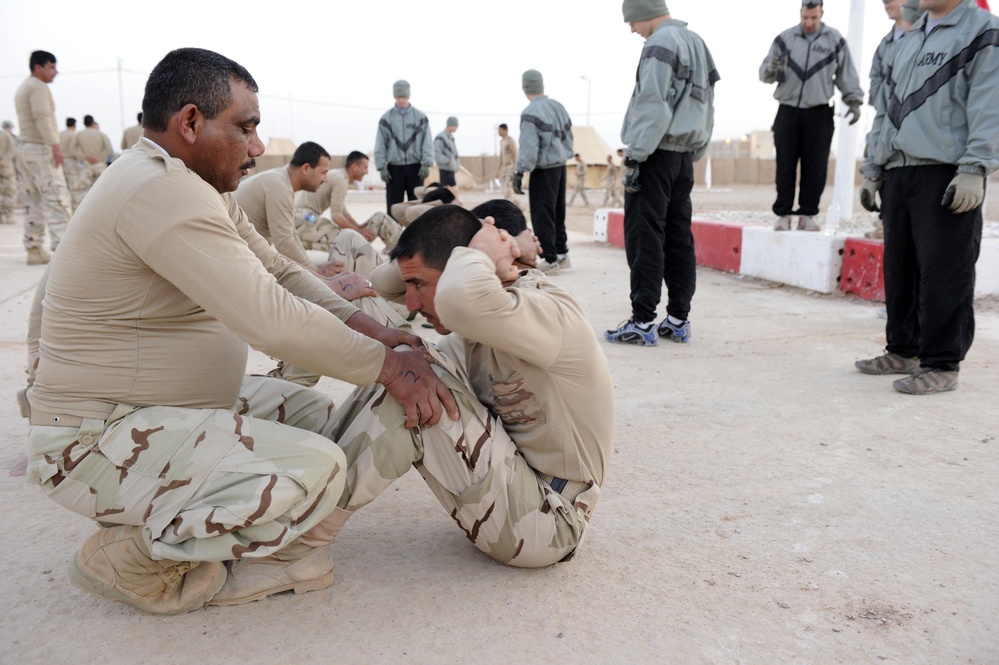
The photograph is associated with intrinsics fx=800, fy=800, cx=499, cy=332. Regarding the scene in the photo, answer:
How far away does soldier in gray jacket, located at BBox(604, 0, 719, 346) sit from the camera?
15.6 ft

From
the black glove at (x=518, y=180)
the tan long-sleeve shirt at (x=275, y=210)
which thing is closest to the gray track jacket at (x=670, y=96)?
the tan long-sleeve shirt at (x=275, y=210)

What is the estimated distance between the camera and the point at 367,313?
138 inches

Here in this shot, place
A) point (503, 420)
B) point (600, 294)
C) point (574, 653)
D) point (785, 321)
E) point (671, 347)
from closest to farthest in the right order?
point (574, 653), point (503, 420), point (671, 347), point (785, 321), point (600, 294)

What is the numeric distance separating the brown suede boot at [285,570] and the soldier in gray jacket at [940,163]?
9.82 ft

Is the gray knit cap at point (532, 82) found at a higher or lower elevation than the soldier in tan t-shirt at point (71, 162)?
higher

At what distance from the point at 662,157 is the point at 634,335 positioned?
3.63ft

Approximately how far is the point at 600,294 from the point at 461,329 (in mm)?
5104

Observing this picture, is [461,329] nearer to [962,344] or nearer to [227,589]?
[227,589]

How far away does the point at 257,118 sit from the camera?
6.55 ft

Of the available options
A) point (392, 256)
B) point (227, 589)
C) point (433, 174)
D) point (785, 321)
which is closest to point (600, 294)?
point (785, 321)

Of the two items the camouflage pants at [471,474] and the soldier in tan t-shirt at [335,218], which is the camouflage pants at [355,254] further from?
the camouflage pants at [471,474]

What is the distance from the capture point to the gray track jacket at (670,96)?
15.5 ft

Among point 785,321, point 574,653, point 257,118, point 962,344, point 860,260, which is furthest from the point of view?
point 860,260

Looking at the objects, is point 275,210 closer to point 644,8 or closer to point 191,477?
point 644,8
